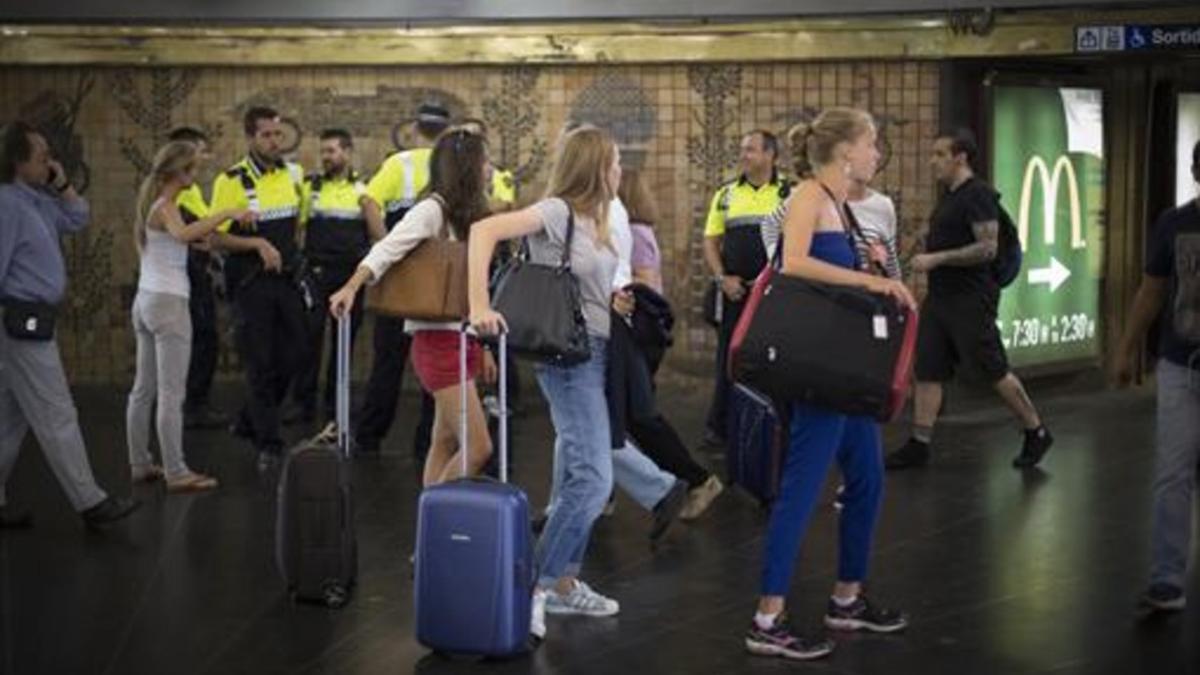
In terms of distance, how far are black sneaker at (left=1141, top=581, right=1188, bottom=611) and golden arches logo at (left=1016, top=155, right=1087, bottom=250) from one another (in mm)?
5422

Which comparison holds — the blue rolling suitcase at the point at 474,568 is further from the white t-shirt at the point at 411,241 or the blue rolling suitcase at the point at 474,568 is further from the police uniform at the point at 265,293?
the police uniform at the point at 265,293

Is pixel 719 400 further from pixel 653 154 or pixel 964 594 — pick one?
pixel 964 594

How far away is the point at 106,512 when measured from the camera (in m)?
8.16

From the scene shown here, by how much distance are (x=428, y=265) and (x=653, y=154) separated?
17.5 feet

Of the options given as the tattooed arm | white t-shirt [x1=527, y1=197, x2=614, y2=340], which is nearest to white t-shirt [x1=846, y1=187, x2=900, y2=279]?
white t-shirt [x1=527, y1=197, x2=614, y2=340]

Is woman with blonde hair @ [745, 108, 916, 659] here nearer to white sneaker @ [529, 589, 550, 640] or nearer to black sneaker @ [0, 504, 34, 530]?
white sneaker @ [529, 589, 550, 640]

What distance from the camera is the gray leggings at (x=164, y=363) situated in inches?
345

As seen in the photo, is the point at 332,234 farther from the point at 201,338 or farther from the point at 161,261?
the point at 161,261

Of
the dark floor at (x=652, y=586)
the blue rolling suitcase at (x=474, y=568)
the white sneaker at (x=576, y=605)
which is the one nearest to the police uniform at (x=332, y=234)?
the dark floor at (x=652, y=586)

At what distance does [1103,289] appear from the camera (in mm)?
12734

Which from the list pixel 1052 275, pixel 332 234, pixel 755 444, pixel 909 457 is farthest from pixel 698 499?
pixel 1052 275

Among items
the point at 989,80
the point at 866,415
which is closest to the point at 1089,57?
the point at 989,80

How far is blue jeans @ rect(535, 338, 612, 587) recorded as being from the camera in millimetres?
6230

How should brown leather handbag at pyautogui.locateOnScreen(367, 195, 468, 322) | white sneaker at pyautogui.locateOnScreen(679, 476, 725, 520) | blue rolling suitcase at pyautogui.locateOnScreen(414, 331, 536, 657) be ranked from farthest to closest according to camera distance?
1. white sneaker at pyautogui.locateOnScreen(679, 476, 725, 520)
2. brown leather handbag at pyautogui.locateOnScreen(367, 195, 468, 322)
3. blue rolling suitcase at pyautogui.locateOnScreen(414, 331, 536, 657)
